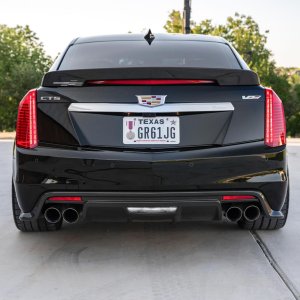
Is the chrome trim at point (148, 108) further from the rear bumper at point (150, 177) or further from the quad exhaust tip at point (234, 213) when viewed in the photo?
the quad exhaust tip at point (234, 213)

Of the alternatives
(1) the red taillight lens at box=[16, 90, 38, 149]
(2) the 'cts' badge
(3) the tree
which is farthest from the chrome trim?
(3) the tree

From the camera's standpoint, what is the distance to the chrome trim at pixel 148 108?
426 cm

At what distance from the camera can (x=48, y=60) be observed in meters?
68.2

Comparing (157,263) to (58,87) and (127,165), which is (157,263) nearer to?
(127,165)

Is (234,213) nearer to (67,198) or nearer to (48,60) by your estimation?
(67,198)

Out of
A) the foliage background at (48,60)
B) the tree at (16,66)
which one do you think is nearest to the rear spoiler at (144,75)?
the foliage background at (48,60)

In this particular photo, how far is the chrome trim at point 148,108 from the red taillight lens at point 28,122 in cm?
28

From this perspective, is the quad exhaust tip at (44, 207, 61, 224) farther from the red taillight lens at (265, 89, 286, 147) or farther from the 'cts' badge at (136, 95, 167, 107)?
the red taillight lens at (265, 89, 286, 147)

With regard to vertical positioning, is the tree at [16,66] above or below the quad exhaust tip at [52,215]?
below

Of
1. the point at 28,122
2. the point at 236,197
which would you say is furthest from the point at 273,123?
the point at 28,122

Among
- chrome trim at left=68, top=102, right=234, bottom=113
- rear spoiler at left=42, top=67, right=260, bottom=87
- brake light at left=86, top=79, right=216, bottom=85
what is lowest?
chrome trim at left=68, top=102, right=234, bottom=113

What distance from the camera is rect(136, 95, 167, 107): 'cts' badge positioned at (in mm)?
4273

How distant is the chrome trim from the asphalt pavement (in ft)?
3.40

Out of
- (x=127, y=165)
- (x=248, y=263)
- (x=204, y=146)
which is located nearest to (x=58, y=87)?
(x=127, y=165)
